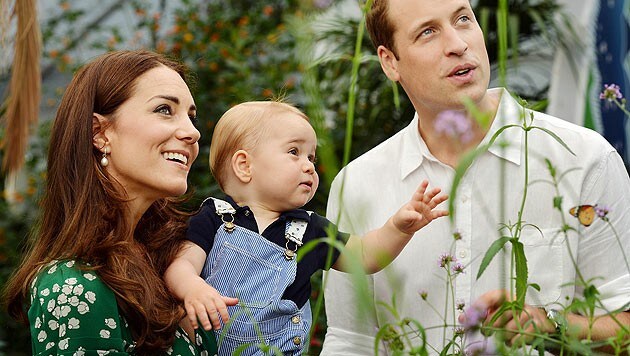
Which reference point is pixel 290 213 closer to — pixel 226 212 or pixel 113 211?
pixel 226 212

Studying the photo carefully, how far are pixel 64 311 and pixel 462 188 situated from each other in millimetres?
1253

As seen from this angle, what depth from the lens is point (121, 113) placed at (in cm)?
227

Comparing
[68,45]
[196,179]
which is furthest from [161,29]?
[196,179]

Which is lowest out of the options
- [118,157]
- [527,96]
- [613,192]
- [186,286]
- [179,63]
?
[186,286]

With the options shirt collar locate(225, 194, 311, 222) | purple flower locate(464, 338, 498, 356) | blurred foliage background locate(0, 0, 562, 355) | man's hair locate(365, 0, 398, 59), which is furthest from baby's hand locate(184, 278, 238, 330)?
blurred foliage background locate(0, 0, 562, 355)

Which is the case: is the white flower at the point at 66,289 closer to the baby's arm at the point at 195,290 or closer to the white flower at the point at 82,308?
the white flower at the point at 82,308

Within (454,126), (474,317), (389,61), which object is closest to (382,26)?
(389,61)

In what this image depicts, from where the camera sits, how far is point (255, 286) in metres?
2.31

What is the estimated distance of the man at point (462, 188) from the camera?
2.69 metres

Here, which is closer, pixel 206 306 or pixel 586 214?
pixel 586 214

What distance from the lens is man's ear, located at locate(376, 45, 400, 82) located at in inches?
116

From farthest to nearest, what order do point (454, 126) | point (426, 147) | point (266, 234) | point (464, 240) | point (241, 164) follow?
1. point (426, 147)
2. point (464, 240)
3. point (241, 164)
4. point (266, 234)
5. point (454, 126)

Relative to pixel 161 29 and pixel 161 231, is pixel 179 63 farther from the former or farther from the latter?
pixel 161 29

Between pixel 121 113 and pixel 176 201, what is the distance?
0.35m
